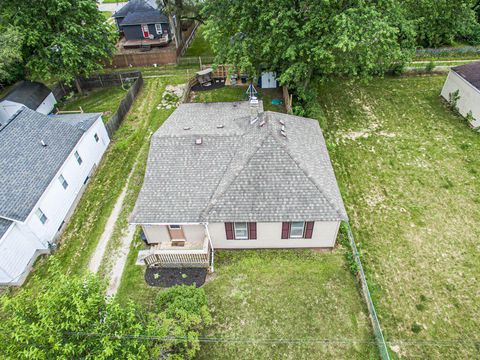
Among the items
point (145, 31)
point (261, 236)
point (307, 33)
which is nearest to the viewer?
point (261, 236)

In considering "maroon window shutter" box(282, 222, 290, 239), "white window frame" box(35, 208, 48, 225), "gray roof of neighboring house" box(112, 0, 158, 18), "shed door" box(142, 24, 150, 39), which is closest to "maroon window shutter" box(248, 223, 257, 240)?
"maroon window shutter" box(282, 222, 290, 239)

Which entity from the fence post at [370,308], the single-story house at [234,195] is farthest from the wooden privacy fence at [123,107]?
the fence post at [370,308]

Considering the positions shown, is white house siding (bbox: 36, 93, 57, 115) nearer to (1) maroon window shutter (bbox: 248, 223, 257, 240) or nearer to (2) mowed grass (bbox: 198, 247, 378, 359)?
(2) mowed grass (bbox: 198, 247, 378, 359)

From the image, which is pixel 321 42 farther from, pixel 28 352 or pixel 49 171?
pixel 28 352

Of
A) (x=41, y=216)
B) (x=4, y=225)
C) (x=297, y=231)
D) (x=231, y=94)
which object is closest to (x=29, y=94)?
(x=41, y=216)

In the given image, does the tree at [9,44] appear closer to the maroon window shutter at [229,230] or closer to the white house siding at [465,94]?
the maroon window shutter at [229,230]

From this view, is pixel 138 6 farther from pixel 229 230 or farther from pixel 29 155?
pixel 229 230
